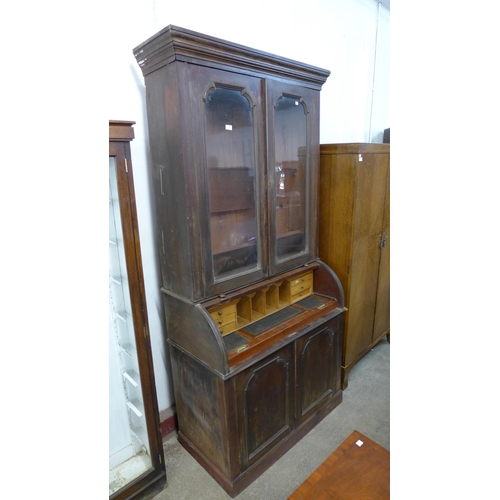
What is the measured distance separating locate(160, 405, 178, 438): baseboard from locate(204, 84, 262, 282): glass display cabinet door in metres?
1.01

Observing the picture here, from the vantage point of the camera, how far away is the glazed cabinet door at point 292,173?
1740mm

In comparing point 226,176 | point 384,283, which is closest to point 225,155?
point 226,176

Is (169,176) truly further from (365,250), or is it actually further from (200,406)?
(365,250)

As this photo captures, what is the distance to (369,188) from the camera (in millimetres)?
2188

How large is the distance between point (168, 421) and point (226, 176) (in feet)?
4.93

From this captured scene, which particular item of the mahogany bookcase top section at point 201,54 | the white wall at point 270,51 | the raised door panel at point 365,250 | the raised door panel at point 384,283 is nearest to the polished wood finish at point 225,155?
the mahogany bookcase top section at point 201,54

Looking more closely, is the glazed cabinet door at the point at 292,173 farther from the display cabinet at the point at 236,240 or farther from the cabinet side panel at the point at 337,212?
the cabinet side panel at the point at 337,212

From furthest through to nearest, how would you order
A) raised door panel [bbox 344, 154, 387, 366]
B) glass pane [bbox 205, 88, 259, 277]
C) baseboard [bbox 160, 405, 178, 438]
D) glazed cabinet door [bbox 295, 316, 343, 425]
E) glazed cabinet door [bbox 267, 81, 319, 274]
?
raised door panel [bbox 344, 154, 387, 366] < baseboard [bbox 160, 405, 178, 438] < glazed cabinet door [bbox 295, 316, 343, 425] < glazed cabinet door [bbox 267, 81, 319, 274] < glass pane [bbox 205, 88, 259, 277]

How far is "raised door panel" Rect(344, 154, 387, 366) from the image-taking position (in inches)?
84.4

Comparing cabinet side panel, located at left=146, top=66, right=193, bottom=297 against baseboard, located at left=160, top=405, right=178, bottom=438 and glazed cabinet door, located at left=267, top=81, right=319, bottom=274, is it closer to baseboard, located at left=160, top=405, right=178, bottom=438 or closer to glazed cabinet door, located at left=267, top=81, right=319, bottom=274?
glazed cabinet door, located at left=267, top=81, right=319, bottom=274

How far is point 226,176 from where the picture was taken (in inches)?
64.5

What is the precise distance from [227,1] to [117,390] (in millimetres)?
→ 2190

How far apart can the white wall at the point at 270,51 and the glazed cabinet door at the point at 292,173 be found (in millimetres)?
563

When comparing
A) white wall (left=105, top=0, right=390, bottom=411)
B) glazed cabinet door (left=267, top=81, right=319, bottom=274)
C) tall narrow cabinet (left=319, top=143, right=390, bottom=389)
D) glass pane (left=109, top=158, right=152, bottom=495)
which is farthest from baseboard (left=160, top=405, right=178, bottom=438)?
tall narrow cabinet (left=319, top=143, right=390, bottom=389)
